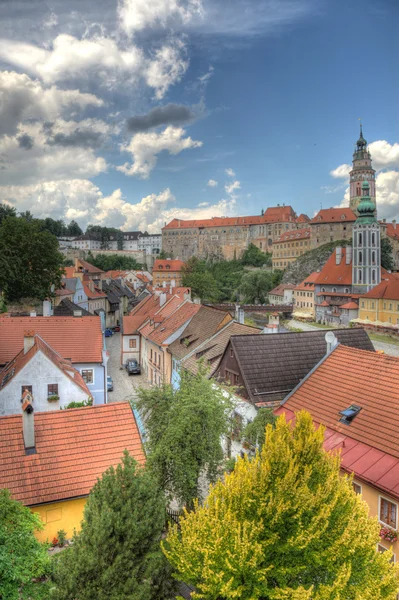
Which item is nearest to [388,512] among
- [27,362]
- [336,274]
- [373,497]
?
[373,497]

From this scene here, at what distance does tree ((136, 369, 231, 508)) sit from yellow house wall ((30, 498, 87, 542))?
8.61 feet

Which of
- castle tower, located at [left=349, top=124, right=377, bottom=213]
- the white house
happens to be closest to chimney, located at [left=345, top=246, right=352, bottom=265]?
castle tower, located at [left=349, top=124, right=377, bottom=213]

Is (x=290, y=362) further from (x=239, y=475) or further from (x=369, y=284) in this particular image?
(x=369, y=284)

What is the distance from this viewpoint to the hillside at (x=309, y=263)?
105m

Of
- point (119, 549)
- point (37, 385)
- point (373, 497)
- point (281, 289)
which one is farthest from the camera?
point (281, 289)

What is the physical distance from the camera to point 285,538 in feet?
26.3

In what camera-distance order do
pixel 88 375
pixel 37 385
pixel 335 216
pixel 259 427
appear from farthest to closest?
pixel 335 216 → pixel 88 375 → pixel 37 385 → pixel 259 427

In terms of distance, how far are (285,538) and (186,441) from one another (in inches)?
202

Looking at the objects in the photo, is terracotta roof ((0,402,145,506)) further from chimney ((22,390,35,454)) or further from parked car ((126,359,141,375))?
parked car ((126,359,141,375))

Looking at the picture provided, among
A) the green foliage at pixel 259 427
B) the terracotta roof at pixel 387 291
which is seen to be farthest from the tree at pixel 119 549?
the terracotta roof at pixel 387 291

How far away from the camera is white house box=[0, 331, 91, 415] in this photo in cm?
2062

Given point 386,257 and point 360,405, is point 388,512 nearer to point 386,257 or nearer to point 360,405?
point 360,405

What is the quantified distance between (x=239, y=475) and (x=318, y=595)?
2.30m

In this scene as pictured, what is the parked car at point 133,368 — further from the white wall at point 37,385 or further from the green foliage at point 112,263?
the green foliage at point 112,263
